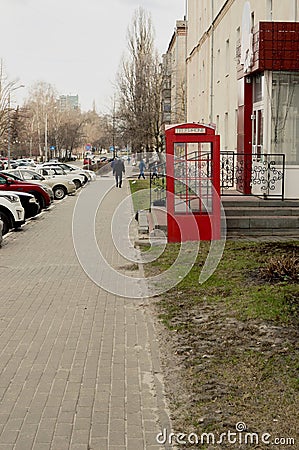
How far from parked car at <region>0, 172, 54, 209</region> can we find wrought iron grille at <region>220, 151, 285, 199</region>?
730 cm

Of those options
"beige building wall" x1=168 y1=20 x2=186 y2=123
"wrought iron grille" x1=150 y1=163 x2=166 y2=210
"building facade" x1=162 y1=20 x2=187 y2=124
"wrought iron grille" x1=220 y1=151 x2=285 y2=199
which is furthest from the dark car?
"beige building wall" x1=168 y1=20 x2=186 y2=123

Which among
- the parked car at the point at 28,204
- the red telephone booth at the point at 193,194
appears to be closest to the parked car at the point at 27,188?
the parked car at the point at 28,204

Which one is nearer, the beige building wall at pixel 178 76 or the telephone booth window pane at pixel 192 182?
the telephone booth window pane at pixel 192 182

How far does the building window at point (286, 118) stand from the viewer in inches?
646

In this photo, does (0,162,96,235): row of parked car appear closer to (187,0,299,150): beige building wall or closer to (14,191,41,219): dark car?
(14,191,41,219): dark car

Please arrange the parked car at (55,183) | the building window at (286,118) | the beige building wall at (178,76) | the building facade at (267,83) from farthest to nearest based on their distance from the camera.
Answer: the beige building wall at (178,76)
the parked car at (55,183)
the building window at (286,118)
the building facade at (267,83)

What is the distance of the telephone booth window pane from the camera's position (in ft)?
43.4

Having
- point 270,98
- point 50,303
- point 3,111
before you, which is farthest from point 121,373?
point 3,111

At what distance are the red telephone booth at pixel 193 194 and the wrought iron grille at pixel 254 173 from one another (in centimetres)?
275

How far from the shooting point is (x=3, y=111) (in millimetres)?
52062

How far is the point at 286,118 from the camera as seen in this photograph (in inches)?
654

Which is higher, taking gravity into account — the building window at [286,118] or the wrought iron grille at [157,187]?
the building window at [286,118]

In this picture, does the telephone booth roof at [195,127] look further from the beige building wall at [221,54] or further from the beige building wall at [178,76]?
the beige building wall at [178,76]

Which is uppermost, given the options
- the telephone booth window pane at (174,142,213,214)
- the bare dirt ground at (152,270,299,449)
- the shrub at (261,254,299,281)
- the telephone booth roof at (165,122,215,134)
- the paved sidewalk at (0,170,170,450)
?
the telephone booth roof at (165,122,215,134)
